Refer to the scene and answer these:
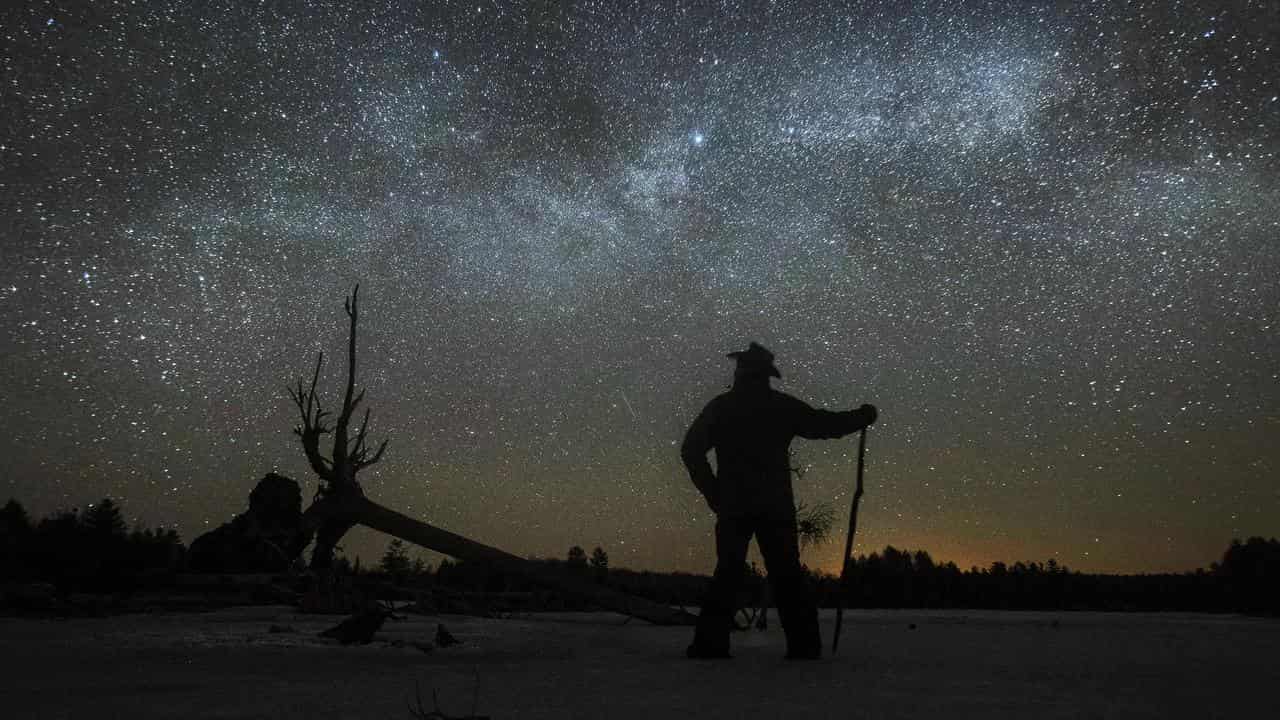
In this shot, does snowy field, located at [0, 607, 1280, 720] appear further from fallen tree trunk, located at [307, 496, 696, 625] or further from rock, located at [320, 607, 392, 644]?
fallen tree trunk, located at [307, 496, 696, 625]

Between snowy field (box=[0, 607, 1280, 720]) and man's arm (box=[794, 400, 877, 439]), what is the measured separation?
1.80 meters

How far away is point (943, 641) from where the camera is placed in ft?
26.5

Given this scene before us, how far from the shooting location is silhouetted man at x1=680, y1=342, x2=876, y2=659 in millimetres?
5477

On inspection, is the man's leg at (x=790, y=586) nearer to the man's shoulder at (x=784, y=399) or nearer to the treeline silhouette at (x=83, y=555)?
the man's shoulder at (x=784, y=399)

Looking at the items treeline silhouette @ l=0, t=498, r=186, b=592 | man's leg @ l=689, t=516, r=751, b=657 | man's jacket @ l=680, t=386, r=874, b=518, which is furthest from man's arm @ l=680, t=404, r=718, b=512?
treeline silhouette @ l=0, t=498, r=186, b=592

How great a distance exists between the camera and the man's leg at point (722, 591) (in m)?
5.43

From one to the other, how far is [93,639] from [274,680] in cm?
412

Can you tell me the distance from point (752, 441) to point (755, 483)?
0.36 meters

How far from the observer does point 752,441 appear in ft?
19.4

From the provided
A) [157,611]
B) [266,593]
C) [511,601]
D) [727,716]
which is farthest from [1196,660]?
[157,611]

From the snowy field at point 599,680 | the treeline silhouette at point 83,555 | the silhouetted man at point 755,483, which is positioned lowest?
the treeline silhouette at point 83,555

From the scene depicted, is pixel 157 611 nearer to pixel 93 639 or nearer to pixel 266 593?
pixel 266 593

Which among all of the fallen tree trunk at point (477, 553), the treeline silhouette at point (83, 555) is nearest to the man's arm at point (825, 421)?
the fallen tree trunk at point (477, 553)

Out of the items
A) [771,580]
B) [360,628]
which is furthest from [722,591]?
[360,628]
